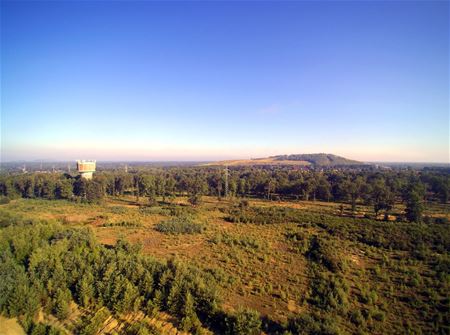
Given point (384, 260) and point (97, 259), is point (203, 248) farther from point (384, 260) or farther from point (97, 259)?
point (384, 260)

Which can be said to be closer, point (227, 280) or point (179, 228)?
point (227, 280)

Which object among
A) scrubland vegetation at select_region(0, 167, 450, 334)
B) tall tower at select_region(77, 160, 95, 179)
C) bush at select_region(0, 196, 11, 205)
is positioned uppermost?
tall tower at select_region(77, 160, 95, 179)

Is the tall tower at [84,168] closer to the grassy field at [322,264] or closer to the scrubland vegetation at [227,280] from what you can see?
the grassy field at [322,264]

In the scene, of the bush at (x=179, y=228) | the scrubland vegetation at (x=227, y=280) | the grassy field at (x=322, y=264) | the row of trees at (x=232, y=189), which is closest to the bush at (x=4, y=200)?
the row of trees at (x=232, y=189)

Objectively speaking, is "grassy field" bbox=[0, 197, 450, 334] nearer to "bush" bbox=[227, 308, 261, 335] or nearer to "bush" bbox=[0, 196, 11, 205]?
"bush" bbox=[227, 308, 261, 335]

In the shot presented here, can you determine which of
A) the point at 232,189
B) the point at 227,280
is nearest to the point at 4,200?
the point at 232,189

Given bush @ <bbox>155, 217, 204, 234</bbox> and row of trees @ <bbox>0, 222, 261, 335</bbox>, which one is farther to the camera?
bush @ <bbox>155, 217, 204, 234</bbox>

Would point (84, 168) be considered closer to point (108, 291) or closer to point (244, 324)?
point (108, 291)

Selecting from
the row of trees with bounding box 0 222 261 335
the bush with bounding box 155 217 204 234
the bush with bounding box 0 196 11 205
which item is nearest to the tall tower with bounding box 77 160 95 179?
the bush with bounding box 0 196 11 205
